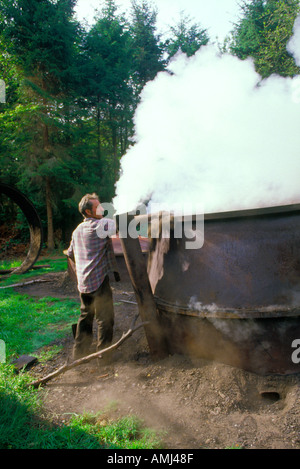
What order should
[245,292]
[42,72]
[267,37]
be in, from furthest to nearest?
[267,37] < [42,72] < [245,292]

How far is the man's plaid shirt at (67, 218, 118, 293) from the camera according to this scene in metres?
3.38

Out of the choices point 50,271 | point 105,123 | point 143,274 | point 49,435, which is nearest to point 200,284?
point 143,274

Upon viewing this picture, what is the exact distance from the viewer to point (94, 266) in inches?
133

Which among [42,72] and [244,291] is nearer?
[244,291]

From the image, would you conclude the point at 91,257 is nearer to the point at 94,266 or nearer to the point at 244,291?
the point at 94,266

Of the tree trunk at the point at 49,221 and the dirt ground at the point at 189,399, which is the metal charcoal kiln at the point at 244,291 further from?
the tree trunk at the point at 49,221

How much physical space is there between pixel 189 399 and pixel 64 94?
14.8m

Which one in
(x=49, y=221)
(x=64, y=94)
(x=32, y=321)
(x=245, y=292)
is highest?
(x=64, y=94)

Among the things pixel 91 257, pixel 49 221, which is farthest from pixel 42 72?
pixel 91 257

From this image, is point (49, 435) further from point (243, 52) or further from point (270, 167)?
point (243, 52)

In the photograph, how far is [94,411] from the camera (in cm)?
261

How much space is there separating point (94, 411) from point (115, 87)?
17.7 meters

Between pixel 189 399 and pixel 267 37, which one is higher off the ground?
pixel 267 37

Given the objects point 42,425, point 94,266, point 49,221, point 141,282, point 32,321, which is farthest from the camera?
point 49,221
